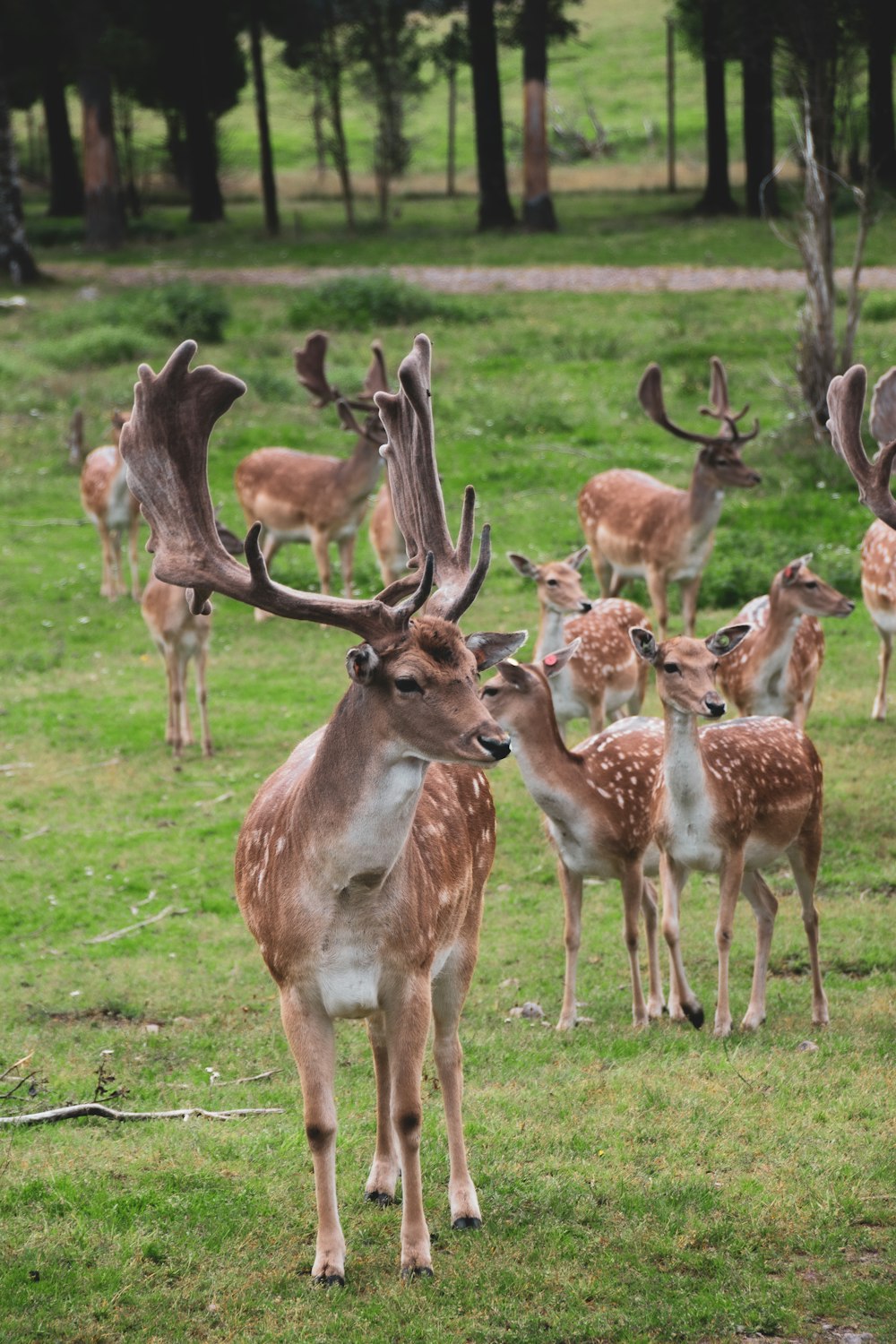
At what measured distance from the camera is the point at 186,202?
4869 centimetres

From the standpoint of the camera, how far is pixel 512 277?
29062 millimetres

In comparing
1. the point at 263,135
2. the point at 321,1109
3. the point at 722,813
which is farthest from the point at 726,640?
the point at 263,135

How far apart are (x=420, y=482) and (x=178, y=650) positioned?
6.78m

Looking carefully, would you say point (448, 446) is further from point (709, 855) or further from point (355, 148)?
point (355, 148)

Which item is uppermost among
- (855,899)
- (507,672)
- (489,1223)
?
(507,672)

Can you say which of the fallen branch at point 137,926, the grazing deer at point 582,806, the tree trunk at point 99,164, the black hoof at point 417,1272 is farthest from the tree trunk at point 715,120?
the black hoof at point 417,1272

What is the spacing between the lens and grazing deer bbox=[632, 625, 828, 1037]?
7371mm

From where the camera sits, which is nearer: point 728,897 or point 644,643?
point 728,897

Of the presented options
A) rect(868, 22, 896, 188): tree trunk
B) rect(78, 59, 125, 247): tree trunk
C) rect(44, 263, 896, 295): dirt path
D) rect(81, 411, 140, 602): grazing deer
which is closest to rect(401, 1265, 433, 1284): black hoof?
rect(81, 411, 140, 602): grazing deer

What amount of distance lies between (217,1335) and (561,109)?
55.4 meters

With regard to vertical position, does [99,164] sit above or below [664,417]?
above

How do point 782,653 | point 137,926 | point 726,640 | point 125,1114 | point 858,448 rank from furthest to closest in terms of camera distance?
point 782,653
point 137,926
point 726,640
point 858,448
point 125,1114

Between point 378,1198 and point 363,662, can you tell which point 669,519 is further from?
point 363,662

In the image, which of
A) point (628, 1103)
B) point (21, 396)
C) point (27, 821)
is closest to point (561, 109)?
point (21, 396)
